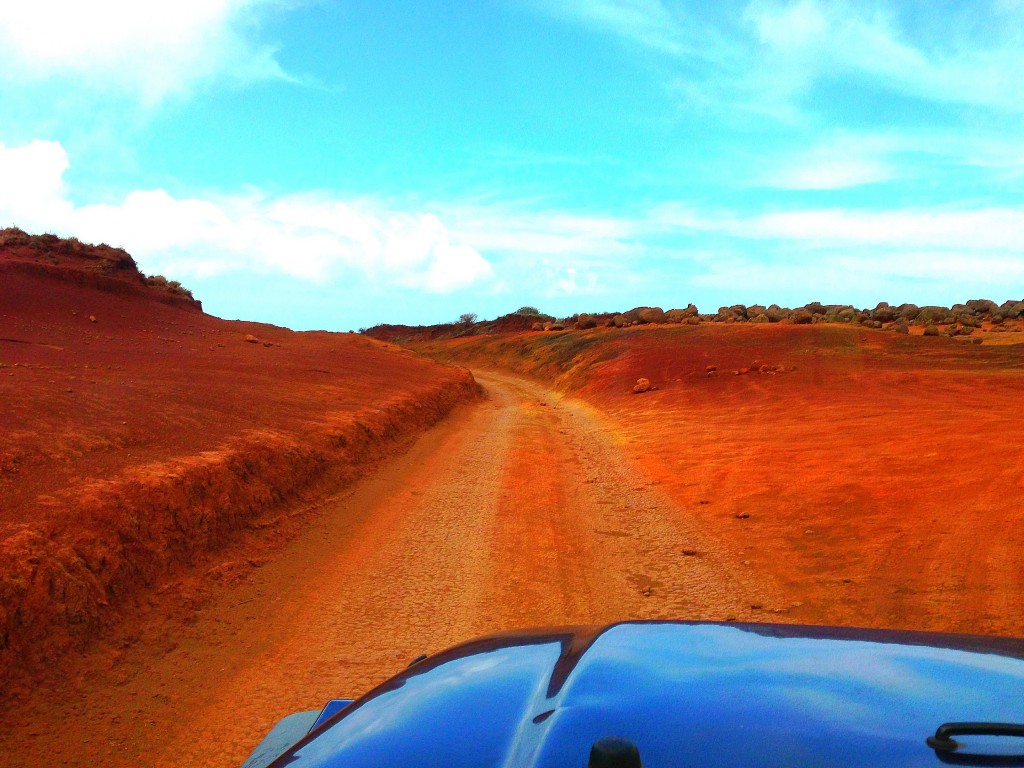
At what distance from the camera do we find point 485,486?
38.0 feet

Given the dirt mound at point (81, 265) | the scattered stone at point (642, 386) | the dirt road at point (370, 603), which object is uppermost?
the dirt mound at point (81, 265)

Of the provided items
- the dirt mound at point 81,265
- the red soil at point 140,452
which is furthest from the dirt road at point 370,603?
the dirt mound at point 81,265

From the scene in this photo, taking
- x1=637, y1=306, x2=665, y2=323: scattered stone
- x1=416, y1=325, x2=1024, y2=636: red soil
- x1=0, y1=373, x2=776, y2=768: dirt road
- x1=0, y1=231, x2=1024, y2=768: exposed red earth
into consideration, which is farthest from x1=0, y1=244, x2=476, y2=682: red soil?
x1=637, y1=306, x2=665, y2=323: scattered stone

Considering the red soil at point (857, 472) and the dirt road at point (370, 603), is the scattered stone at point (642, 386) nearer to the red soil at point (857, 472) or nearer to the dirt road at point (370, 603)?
the red soil at point (857, 472)

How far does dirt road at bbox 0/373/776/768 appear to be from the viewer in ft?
15.6

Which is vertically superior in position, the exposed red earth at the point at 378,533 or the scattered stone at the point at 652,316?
the scattered stone at the point at 652,316

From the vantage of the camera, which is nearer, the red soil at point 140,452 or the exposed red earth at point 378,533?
the exposed red earth at point 378,533

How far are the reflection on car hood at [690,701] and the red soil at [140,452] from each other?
4506 millimetres

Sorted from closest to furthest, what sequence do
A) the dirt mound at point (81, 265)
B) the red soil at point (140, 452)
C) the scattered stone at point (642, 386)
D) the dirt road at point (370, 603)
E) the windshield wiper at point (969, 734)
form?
the windshield wiper at point (969, 734), the dirt road at point (370, 603), the red soil at point (140, 452), the scattered stone at point (642, 386), the dirt mound at point (81, 265)

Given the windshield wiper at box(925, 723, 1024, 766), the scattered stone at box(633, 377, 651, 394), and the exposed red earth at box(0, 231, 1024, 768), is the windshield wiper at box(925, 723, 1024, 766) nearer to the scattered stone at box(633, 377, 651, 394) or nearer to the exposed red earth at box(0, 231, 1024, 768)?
the exposed red earth at box(0, 231, 1024, 768)

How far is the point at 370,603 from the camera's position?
263 inches

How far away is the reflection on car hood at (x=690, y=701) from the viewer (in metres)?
1.59

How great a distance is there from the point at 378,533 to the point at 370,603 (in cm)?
228

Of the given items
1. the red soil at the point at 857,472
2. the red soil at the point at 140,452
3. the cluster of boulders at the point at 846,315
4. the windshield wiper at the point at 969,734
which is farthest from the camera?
the cluster of boulders at the point at 846,315
